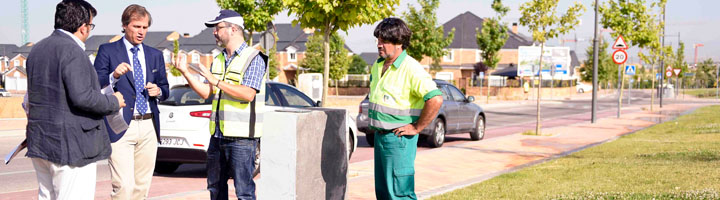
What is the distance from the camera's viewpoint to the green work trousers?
511 centimetres

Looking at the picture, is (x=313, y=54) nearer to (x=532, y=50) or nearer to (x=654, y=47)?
(x=532, y=50)

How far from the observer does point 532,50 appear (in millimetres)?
47094

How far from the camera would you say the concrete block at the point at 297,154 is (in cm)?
475

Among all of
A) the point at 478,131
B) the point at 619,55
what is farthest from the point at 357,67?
the point at 478,131

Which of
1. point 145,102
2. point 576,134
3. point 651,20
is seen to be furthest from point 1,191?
point 651,20

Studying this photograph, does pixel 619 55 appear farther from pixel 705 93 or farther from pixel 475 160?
pixel 705 93

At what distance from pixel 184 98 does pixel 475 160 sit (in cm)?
507

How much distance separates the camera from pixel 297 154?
Result: 4.79 m

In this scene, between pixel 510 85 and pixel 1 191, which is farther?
pixel 510 85

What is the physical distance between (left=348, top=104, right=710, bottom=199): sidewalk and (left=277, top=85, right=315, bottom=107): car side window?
3.93ft

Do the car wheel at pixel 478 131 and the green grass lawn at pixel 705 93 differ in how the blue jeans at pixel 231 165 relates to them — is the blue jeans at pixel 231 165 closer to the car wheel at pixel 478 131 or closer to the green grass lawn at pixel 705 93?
the car wheel at pixel 478 131

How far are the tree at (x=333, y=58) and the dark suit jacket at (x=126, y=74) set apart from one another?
56.2 m

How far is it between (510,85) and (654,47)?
32704 mm

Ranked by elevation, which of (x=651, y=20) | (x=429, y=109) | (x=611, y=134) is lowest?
(x=611, y=134)
